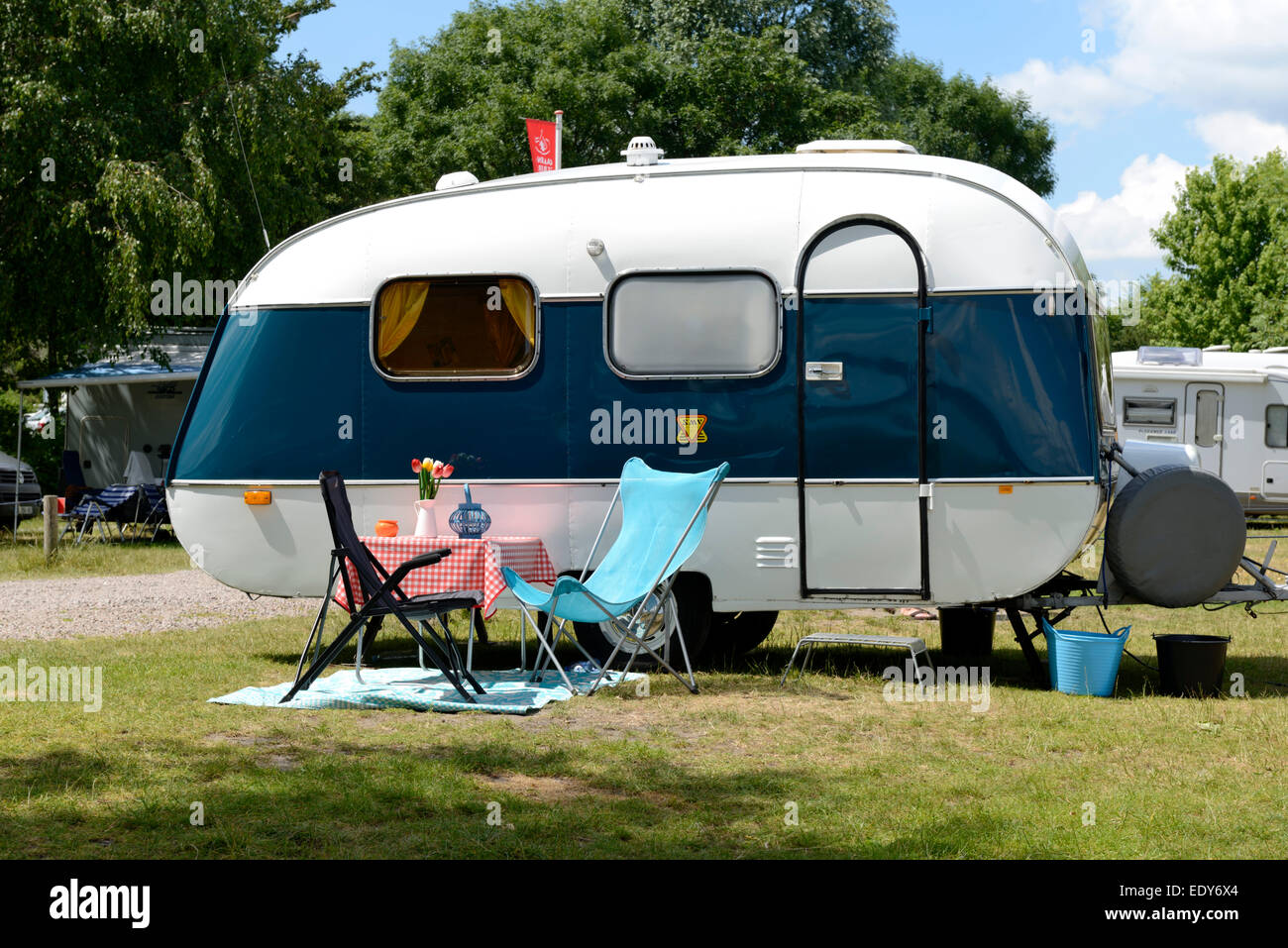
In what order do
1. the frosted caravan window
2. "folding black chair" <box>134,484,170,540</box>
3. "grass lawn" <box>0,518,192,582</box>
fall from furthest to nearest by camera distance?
"folding black chair" <box>134,484,170,540</box> < "grass lawn" <box>0,518,192,582</box> < the frosted caravan window

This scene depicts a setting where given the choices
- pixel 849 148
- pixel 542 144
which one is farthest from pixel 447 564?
pixel 542 144

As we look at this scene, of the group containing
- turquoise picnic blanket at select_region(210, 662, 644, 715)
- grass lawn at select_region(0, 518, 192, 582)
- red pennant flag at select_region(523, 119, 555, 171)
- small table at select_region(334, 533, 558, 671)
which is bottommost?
grass lawn at select_region(0, 518, 192, 582)

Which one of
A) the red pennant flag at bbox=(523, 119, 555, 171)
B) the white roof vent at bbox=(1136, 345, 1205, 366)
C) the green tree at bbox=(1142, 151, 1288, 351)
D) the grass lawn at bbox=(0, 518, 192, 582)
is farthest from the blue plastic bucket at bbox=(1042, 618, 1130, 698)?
the green tree at bbox=(1142, 151, 1288, 351)

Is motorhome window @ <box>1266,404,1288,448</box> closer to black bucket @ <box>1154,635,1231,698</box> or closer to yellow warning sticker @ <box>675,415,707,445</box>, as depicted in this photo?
black bucket @ <box>1154,635,1231,698</box>

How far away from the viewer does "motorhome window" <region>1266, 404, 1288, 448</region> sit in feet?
58.2

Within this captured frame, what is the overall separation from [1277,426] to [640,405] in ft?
44.5

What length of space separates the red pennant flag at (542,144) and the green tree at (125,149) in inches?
238

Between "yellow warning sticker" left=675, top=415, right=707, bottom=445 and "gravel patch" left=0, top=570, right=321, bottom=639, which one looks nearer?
"yellow warning sticker" left=675, top=415, right=707, bottom=445

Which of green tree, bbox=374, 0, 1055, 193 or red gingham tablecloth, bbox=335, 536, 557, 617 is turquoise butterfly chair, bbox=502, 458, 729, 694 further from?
green tree, bbox=374, 0, 1055, 193

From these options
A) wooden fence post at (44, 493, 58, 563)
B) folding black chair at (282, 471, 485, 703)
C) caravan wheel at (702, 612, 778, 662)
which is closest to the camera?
folding black chair at (282, 471, 485, 703)

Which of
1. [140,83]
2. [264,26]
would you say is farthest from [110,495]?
[264,26]

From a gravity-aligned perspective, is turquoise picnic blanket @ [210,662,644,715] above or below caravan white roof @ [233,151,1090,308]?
below

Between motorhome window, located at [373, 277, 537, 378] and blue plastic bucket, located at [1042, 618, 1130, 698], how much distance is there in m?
3.43
